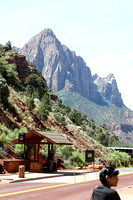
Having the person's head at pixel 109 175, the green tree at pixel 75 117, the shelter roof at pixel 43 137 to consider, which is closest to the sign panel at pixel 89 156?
the shelter roof at pixel 43 137

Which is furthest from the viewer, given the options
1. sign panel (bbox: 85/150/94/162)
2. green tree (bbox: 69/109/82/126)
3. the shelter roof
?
green tree (bbox: 69/109/82/126)

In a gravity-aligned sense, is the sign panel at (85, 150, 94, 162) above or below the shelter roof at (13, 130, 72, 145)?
below

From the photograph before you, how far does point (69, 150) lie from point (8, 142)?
1012 cm

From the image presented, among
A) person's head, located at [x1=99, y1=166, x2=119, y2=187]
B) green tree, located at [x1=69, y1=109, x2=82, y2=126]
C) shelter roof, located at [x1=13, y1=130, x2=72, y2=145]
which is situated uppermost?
green tree, located at [x1=69, y1=109, x2=82, y2=126]

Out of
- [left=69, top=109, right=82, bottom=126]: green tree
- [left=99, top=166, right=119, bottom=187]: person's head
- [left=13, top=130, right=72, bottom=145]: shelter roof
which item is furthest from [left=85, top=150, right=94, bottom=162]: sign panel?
[left=69, top=109, right=82, bottom=126]: green tree

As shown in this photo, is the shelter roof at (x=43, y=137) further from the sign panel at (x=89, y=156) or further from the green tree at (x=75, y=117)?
the green tree at (x=75, y=117)

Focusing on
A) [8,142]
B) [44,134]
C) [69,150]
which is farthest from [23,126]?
[44,134]

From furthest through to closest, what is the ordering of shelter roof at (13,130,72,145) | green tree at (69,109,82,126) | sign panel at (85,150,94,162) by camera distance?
green tree at (69,109,82,126)
sign panel at (85,150,94,162)
shelter roof at (13,130,72,145)

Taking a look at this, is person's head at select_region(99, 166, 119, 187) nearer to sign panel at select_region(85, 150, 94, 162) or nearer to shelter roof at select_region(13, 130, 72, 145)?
shelter roof at select_region(13, 130, 72, 145)

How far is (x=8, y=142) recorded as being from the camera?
31.8 metres

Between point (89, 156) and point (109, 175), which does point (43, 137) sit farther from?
point (109, 175)

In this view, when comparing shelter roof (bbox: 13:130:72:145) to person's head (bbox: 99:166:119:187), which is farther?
shelter roof (bbox: 13:130:72:145)

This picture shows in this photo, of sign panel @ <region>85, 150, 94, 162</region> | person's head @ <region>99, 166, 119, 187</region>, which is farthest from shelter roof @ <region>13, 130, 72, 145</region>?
person's head @ <region>99, 166, 119, 187</region>

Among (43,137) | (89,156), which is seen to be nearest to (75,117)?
(89,156)
